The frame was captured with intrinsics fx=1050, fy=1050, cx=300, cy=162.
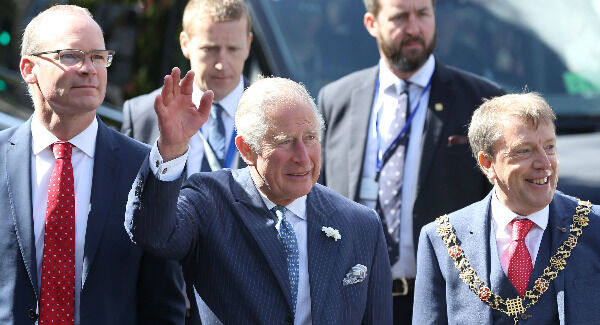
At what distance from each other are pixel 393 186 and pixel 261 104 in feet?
4.68

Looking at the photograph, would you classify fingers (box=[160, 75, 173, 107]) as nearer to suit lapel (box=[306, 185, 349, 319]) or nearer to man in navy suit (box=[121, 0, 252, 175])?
suit lapel (box=[306, 185, 349, 319])

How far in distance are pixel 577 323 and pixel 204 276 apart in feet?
4.31

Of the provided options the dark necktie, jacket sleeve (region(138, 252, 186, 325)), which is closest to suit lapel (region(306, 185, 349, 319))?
jacket sleeve (region(138, 252, 186, 325))

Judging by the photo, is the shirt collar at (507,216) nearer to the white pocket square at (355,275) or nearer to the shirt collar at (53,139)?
the white pocket square at (355,275)

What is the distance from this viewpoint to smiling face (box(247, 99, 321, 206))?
3521 millimetres

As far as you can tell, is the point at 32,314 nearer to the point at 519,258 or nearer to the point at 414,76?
the point at 519,258

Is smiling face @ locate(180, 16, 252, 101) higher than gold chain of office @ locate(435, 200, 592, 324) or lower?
higher

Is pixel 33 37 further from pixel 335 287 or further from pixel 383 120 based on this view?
pixel 383 120

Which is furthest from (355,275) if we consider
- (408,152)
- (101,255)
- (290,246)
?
(408,152)

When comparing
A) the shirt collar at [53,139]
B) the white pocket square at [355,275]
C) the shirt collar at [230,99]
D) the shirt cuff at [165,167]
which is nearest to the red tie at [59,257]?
the shirt collar at [53,139]

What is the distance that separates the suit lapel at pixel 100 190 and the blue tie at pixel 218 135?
0.86 metres

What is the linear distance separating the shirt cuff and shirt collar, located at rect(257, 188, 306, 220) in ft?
1.34

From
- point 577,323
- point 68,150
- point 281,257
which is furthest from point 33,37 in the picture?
point 577,323

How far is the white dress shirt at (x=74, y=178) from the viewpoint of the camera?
12.0ft
